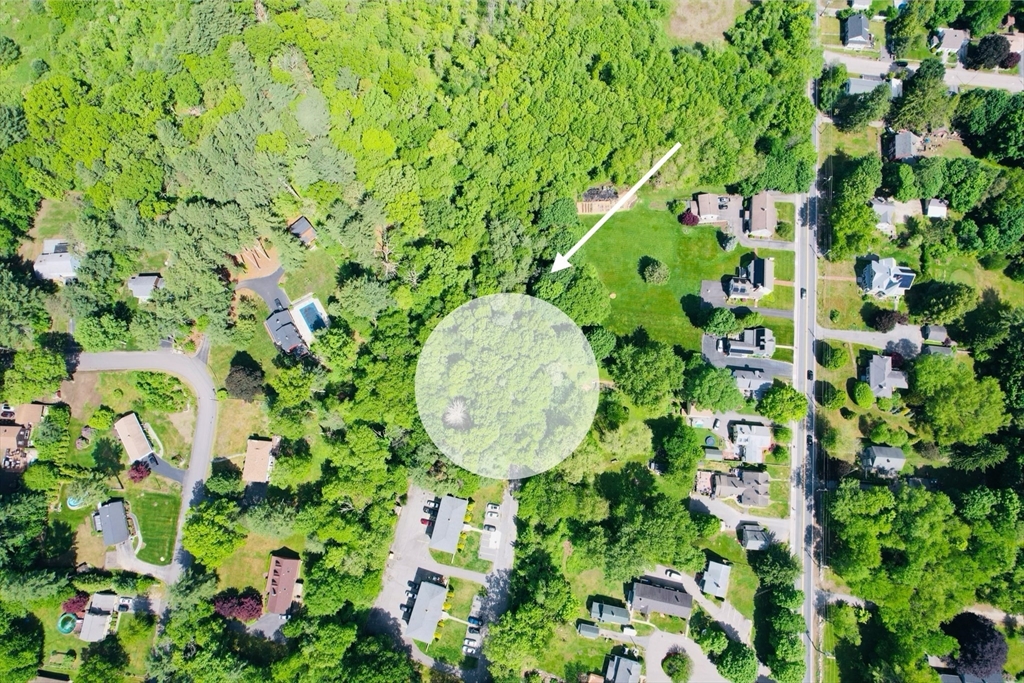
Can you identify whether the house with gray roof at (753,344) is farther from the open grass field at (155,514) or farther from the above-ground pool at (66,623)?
the above-ground pool at (66,623)

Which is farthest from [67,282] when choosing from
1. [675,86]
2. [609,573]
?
[675,86]

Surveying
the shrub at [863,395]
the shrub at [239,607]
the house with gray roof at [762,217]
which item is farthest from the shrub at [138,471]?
the shrub at [863,395]

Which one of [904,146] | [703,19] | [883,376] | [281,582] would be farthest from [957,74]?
[281,582]

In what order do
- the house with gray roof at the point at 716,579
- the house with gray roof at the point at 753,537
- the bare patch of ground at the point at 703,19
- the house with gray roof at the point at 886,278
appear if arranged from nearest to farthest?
the house with gray roof at the point at 716,579
the house with gray roof at the point at 753,537
the house with gray roof at the point at 886,278
the bare patch of ground at the point at 703,19

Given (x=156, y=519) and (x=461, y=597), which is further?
(x=156, y=519)

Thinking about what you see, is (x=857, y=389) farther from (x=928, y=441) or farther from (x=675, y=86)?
(x=675, y=86)

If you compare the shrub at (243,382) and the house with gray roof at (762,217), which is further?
the house with gray roof at (762,217)

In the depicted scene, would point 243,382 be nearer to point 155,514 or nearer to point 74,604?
point 155,514
